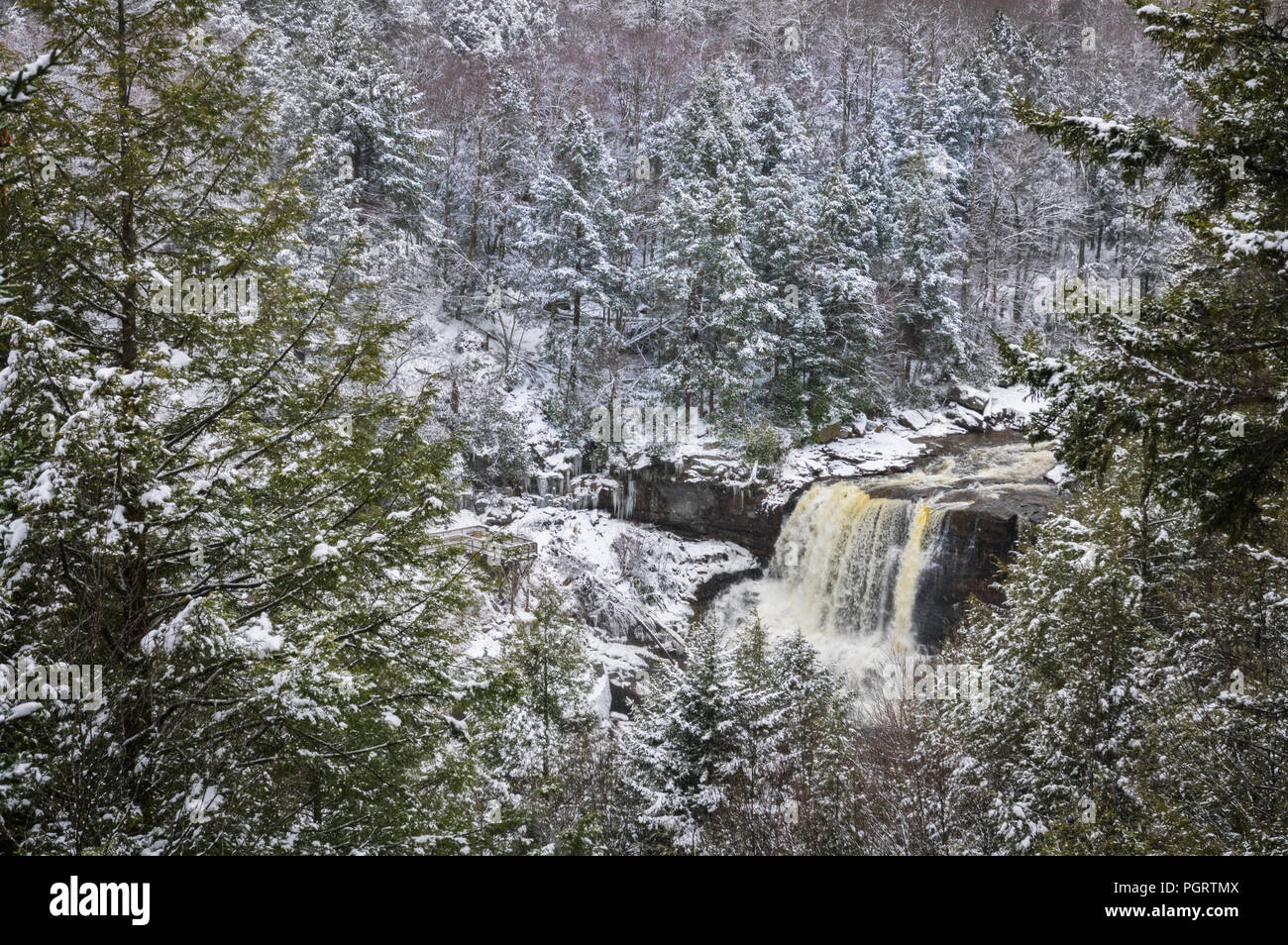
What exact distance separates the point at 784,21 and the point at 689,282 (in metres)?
32.4

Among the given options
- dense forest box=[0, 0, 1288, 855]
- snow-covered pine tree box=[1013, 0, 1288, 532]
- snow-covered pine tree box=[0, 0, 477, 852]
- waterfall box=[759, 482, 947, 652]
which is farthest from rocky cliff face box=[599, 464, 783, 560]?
snow-covered pine tree box=[1013, 0, 1288, 532]

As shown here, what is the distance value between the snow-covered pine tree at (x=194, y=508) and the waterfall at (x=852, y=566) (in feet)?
57.4

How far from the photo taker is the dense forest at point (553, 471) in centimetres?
438

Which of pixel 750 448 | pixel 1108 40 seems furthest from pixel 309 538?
pixel 1108 40

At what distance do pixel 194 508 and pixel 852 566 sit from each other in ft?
68.7

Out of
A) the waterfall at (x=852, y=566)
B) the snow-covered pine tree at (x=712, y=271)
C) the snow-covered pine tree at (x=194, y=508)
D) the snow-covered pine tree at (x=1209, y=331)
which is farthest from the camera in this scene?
the snow-covered pine tree at (x=712, y=271)

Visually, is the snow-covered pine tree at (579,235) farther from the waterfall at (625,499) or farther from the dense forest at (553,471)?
the waterfall at (625,499)

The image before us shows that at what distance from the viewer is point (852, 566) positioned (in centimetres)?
2306

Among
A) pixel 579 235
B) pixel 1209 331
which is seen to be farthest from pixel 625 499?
pixel 1209 331

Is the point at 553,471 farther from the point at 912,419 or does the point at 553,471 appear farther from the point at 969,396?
the point at 969,396

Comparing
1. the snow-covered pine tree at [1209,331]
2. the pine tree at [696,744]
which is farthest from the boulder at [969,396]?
the snow-covered pine tree at [1209,331]

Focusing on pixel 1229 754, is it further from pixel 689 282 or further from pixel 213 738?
pixel 689 282

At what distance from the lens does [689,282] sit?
29750mm
